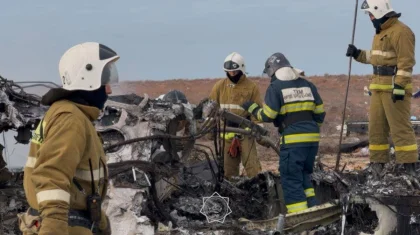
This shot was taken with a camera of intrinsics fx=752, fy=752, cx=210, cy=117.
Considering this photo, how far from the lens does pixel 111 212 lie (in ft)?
20.3

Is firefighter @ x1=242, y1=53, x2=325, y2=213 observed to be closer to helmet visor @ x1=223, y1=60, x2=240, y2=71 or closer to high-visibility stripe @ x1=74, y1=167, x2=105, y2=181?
helmet visor @ x1=223, y1=60, x2=240, y2=71

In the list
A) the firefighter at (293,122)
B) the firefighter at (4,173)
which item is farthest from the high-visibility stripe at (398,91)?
the firefighter at (4,173)

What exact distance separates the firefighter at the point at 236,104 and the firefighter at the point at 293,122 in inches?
93.1

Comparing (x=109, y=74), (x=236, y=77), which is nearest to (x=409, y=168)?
(x=236, y=77)

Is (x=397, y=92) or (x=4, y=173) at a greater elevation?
(x=397, y=92)

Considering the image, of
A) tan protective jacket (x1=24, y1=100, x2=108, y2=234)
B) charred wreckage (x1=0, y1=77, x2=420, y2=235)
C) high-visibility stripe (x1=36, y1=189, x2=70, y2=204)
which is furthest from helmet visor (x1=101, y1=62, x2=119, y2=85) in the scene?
charred wreckage (x1=0, y1=77, x2=420, y2=235)

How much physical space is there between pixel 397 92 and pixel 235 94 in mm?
2778

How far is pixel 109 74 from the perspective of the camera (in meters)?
3.96

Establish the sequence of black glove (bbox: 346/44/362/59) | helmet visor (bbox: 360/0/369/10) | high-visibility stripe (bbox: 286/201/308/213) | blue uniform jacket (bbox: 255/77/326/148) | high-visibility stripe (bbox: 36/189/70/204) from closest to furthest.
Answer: high-visibility stripe (bbox: 36/189/70/204) → high-visibility stripe (bbox: 286/201/308/213) → blue uniform jacket (bbox: 255/77/326/148) → helmet visor (bbox: 360/0/369/10) → black glove (bbox: 346/44/362/59)

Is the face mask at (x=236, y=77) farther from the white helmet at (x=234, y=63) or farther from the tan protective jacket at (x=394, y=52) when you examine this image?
the tan protective jacket at (x=394, y=52)

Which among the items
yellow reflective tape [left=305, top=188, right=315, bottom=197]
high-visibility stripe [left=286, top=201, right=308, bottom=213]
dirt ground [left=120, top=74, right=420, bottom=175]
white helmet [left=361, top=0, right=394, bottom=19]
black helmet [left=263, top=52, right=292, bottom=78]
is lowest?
dirt ground [left=120, top=74, right=420, bottom=175]

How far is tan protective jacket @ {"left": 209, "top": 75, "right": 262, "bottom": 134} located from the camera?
1027cm

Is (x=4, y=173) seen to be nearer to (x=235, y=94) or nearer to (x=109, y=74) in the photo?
(x=235, y=94)

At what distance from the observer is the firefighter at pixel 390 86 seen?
26.7ft
